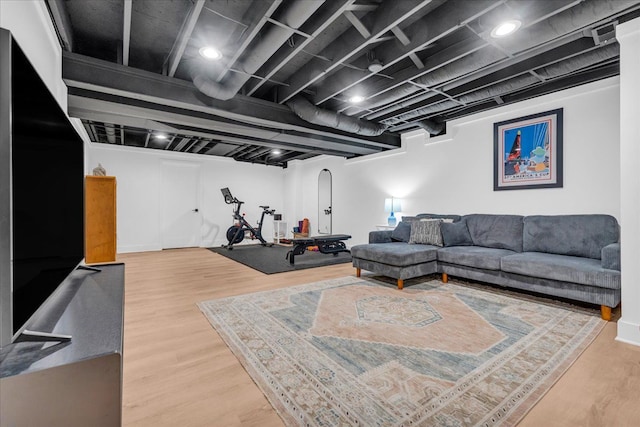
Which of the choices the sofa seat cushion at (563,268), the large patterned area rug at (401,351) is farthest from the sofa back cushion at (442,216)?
the large patterned area rug at (401,351)

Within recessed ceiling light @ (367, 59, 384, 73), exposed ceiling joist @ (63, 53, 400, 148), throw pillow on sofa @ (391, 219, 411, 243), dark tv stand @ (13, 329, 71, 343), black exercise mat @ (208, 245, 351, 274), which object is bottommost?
black exercise mat @ (208, 245, 351, 274)

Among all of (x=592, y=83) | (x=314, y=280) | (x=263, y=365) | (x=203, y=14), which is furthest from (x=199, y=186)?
(x=592, y=83)

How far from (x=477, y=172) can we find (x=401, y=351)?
344 centimetres

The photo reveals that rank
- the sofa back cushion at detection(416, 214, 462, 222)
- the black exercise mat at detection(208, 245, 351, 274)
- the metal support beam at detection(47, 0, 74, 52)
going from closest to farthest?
the metal support beam at detection(47, 0, 74, 52) < the sofa back cushion at detection(416, 214, 462, 222) < the black exercise mat at detection(208, 245, 351, 274)

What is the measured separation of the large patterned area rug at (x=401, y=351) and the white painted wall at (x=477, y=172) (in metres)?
1.48

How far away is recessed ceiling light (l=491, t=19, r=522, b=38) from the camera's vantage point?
2.19 meters

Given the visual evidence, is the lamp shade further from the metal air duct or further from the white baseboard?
the white baseboard

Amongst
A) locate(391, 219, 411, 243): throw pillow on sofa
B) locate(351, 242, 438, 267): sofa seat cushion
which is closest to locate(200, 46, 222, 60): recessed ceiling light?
locate(351, 242, 438, 267): sofa seat cushion

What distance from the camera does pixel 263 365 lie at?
1.84 m

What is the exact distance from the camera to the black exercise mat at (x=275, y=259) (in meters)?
4.85

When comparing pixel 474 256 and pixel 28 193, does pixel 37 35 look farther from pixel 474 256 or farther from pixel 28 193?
pixel 474 256

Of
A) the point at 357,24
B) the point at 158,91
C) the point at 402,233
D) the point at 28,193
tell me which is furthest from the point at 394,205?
the point at 28,193

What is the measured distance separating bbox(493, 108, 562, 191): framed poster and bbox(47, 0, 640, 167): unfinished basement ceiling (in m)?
0.45

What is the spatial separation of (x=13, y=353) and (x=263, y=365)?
50.1 inches
